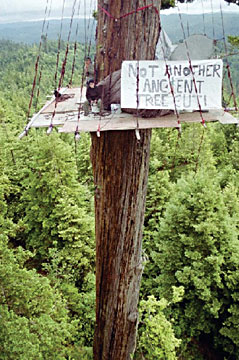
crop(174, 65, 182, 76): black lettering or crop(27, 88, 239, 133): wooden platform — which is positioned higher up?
crop(174, 65, 182, 76): black lettering

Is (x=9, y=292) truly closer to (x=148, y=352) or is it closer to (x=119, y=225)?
(x=148, y=352)

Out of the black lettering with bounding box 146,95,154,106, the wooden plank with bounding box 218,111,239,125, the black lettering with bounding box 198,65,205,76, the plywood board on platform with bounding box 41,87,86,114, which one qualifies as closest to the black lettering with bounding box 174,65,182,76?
the black lettering with bounding box 198,65,205,76

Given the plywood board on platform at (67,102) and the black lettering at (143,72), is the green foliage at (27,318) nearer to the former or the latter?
the plywood board on platform at (67,102)

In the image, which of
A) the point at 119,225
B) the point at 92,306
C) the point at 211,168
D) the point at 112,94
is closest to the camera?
the point at 112,94

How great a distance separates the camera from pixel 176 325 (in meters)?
8.38

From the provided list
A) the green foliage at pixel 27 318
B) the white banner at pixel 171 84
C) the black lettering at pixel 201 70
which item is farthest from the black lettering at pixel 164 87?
the green foliage at pixel 27 318

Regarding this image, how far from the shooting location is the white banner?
1971 millimetres

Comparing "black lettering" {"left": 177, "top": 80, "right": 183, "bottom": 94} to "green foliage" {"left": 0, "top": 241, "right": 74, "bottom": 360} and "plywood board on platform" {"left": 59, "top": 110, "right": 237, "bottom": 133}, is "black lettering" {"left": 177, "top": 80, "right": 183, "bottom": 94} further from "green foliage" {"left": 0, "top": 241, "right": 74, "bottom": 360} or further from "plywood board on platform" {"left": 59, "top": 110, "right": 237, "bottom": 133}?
"green foliage" {"left": 0, "top": 241, "right": 74, "bottom": 360}

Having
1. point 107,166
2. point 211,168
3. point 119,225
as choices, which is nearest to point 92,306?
point 119,225

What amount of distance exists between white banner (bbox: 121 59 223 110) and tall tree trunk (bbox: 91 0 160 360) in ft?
0.57

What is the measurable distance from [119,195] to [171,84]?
1.03 meters

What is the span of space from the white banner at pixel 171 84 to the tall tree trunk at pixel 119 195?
0.17 m

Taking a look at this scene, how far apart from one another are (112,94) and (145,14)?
57cm

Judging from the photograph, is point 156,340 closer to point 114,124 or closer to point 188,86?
point 114,124
